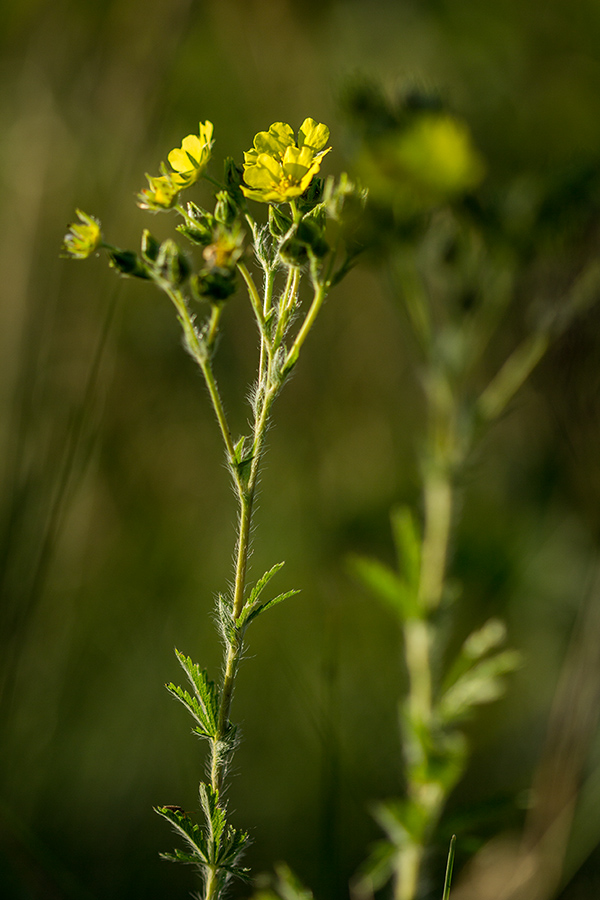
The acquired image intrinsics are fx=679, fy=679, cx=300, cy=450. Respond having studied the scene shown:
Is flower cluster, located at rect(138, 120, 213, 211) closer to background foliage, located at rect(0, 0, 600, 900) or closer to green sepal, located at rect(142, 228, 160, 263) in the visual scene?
green sepal, located at rect(142, 228, 160, 263)

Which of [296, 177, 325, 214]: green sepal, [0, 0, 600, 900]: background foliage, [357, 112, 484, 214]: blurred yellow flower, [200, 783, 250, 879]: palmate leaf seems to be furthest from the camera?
[0, 0, 600, 900]: background foliage

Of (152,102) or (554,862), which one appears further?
(152,102)

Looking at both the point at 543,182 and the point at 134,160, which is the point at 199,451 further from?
the point at 543,182

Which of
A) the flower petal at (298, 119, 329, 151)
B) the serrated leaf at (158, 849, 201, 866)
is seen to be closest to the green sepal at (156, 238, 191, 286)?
the flower petal at (298, 119, 329, 151)

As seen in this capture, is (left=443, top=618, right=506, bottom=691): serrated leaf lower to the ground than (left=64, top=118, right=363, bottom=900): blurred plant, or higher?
lower

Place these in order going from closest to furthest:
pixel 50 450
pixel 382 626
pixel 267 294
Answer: pixel 267 294
pixel 50 450
pixel 382 626

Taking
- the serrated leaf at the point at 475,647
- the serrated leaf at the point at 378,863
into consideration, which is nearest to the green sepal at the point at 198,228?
the serrated leaf at the point at 475,647

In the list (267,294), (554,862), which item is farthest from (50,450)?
(554,862)

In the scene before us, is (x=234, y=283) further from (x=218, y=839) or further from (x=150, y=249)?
(x=218, y=839)
